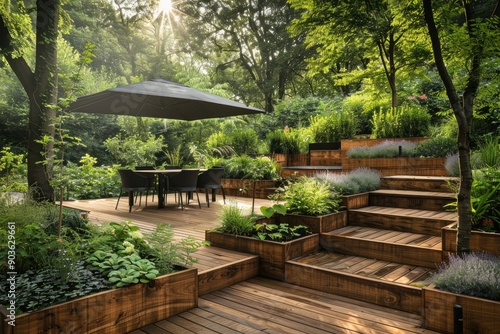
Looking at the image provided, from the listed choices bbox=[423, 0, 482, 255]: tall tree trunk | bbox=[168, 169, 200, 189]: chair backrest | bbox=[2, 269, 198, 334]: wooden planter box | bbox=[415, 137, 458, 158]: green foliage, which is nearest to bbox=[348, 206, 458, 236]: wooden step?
bbox=[423, 0, 482, 255]: tall tree trunk

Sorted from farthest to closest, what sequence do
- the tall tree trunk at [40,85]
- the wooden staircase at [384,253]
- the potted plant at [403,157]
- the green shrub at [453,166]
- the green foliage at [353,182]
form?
the potted plant at [403,157] < the green shrub at [453,166] < the green foliage at [353,182] < the tall tree trunk at [40,85] < the wooden staircase at [384,253]

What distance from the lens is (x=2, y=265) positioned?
8.31ft

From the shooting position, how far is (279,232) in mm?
3832

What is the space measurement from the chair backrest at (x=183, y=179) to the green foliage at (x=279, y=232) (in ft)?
7.04

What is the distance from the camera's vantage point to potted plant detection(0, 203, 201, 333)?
6.82 ft

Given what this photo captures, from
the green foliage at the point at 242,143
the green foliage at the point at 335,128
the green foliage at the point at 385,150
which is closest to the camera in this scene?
the green foliage at the point at 385,150

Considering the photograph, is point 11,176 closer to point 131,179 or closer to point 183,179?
point 131,179

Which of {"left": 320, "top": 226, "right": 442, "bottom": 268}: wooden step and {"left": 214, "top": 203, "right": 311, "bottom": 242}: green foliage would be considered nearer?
{"left": 320, "top": 226, "right": 442, "bottom": 268}: wooden step

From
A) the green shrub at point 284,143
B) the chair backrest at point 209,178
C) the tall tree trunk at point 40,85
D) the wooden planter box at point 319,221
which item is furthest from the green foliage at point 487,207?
the green shrub at point 284,143

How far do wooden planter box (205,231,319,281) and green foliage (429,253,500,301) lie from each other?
1354 mm

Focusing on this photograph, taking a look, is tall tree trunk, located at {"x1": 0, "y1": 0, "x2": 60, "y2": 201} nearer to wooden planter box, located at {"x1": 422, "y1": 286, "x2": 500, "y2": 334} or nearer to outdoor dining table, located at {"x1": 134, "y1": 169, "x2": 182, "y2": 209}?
outdoor dining table, located at {"x1": 134, "y1": 169, "x2": 182, "y2": 209}

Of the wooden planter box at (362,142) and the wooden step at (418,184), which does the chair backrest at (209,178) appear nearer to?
the wooden step at (418,184)

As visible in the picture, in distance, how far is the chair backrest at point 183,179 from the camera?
576 cm

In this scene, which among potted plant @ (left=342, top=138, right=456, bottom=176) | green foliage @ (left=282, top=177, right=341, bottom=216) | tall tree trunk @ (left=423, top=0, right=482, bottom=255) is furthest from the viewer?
potted plant @ (left=342, top=138, right=456, bottom=176)
